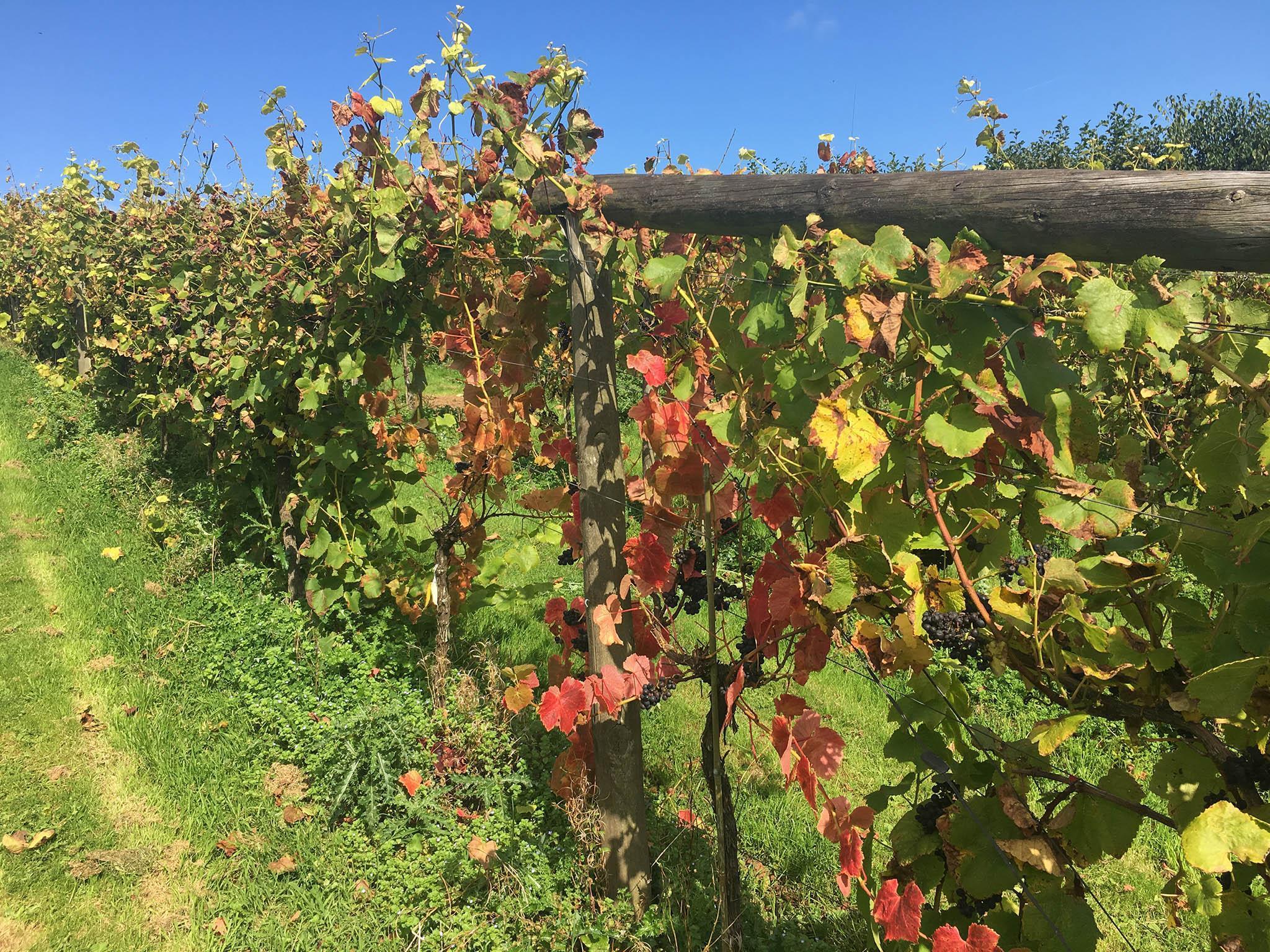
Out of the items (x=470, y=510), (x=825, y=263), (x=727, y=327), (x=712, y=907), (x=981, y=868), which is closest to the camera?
(x=981, y=868)

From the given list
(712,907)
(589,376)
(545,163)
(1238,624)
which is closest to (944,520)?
(1238,624)

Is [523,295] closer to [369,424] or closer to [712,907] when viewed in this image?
[369,424]

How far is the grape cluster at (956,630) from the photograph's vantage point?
Answer: 5.03ft

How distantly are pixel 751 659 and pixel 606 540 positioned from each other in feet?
2.16

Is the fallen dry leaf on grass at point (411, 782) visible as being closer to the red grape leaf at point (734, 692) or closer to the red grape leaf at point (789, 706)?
the red grape leaf at point (734, 692)

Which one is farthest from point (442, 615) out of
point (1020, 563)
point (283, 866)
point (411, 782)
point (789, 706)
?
point (1020, 563)

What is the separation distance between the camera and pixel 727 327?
1938 millimetres

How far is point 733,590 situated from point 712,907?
1.24m

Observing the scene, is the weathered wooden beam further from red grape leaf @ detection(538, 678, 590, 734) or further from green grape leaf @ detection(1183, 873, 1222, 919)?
red grape leaf @ detection(538, 678, 590, 734)

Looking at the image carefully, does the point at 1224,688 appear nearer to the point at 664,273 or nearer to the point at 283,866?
the point at 664,273

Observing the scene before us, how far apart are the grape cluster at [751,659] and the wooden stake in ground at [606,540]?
0.43 meters

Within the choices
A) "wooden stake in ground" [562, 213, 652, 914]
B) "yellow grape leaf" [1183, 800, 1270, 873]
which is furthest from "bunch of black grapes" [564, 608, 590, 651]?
"yellow grape leaf" [1183, 800, 1270, 873]

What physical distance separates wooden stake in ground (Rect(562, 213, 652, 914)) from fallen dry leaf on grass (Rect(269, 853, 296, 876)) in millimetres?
1313

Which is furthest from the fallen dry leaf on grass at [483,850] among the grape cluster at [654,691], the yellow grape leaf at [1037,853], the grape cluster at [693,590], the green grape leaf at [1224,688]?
the green grape leaf at [1224,688]
